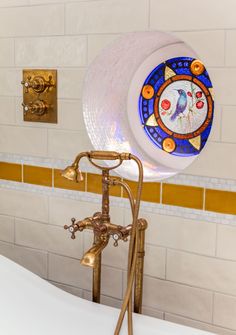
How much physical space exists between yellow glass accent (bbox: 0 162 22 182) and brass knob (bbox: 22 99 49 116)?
0.29 m

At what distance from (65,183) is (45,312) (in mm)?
561

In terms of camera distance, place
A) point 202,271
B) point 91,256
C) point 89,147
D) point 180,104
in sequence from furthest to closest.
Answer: point 180,104
point 89,147
point 202,271
point 91,256

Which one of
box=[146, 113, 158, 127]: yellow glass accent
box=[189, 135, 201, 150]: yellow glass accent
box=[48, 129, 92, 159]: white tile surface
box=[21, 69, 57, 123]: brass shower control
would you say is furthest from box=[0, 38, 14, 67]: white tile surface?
box=[189, 135, 201, 150]: yellow glass accent

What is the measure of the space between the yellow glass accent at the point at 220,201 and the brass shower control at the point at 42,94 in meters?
0.76

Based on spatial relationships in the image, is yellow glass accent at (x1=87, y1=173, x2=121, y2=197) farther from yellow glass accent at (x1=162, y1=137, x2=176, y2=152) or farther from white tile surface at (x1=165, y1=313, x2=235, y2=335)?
white tile surface at (x1=165, y1=313, x2=235, y2=335)

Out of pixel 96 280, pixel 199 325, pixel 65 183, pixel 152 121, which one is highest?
pixel 152 121

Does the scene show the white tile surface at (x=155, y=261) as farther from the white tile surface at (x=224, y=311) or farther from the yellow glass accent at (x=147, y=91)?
the yellow glass accent at (x=147, y=91)

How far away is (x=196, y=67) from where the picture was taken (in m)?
2.15

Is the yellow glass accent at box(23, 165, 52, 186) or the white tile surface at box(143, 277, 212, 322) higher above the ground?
the yellow glass accent at box(23, 165, 52, 186)

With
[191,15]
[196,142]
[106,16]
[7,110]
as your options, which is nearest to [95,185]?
[196,142]

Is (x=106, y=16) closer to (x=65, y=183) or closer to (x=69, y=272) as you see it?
(x=65, y=183)

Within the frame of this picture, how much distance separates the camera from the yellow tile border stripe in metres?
1.82

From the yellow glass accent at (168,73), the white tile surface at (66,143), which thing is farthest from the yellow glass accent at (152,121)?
the white tile surface at (66,143)

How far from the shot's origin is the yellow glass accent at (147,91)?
233 centimetres
